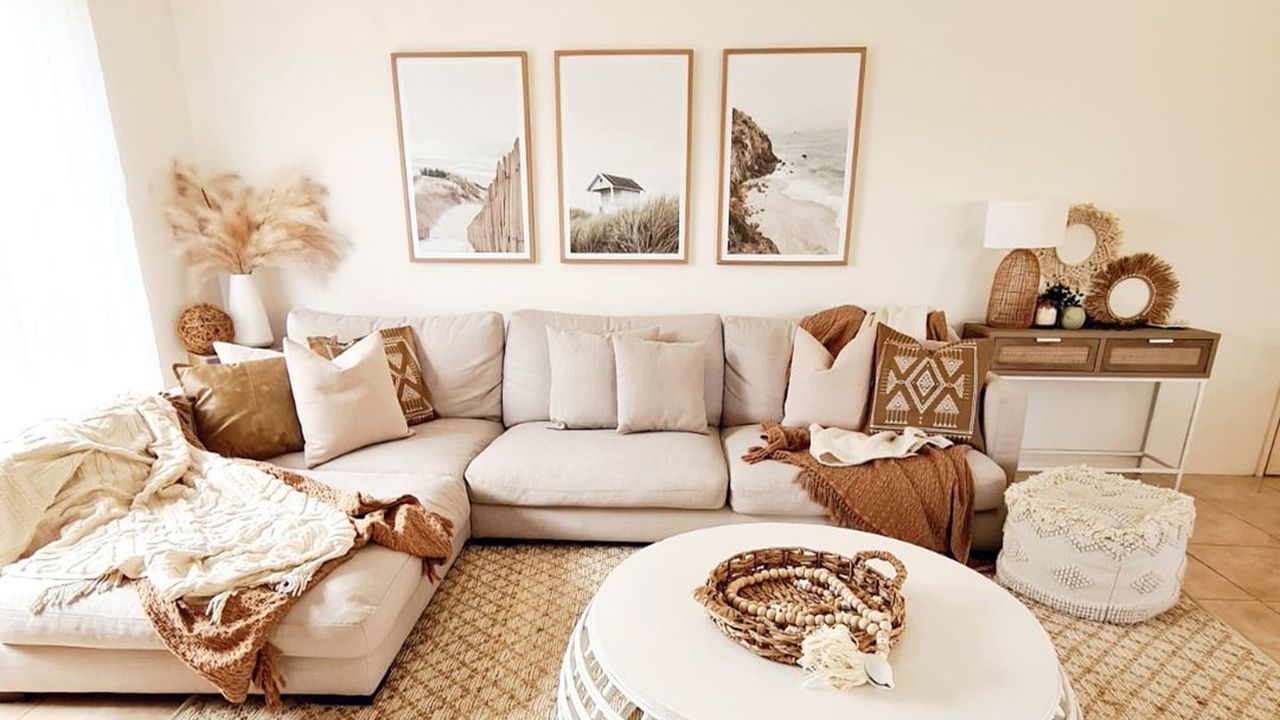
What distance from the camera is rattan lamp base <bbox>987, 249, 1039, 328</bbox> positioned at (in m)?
2.71

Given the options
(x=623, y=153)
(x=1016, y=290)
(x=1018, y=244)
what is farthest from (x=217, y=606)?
(x=1016, y=290)

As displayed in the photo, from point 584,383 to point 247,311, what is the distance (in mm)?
1731

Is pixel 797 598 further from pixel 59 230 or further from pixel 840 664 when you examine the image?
pixel 59 230

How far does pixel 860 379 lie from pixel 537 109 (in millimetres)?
1954

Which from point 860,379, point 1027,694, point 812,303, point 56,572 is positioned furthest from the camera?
point 812,303

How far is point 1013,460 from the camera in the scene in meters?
2.33

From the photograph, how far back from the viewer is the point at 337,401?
2.25m

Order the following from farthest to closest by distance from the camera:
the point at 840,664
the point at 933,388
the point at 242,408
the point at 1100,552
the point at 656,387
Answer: the point at 656,387
the point at 933,388
the point at 242,408
the point at 1100,552
the point at 840,664

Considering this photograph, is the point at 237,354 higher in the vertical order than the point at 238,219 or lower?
lower

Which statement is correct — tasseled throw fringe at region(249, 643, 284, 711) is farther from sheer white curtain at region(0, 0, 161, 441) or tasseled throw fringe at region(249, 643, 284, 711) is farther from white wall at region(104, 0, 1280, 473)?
white wall at region(104, 0, 1280, 473)

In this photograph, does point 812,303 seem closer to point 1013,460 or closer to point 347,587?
point 1013,460

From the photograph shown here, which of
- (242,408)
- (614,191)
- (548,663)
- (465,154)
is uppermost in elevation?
(465,154)

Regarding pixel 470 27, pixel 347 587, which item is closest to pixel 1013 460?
pixel 347 587

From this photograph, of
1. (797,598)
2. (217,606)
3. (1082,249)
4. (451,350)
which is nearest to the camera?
(797,598)
